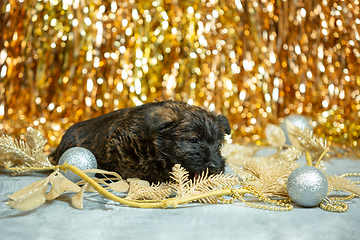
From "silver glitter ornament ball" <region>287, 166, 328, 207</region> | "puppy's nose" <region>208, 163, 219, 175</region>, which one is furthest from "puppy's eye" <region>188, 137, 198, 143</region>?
"silver glitter ornament ball" <region>287, 166, 328, 207</region>

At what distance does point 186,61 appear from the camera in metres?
3.57

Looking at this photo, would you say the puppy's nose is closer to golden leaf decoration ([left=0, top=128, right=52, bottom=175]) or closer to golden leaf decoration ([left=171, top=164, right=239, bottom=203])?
golden leaf decoration ([left=171, top=164, right=239, bottom=203])

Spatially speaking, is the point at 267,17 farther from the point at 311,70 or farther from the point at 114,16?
the point at 114,16

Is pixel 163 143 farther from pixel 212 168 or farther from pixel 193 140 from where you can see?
pixel 212 168

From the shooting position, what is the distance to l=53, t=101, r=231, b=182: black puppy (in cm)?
171

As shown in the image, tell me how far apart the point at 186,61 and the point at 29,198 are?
2.59 metres

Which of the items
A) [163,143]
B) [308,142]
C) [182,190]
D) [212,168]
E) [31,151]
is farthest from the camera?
[308,142]

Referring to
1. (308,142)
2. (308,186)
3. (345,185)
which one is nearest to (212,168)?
(308,186)

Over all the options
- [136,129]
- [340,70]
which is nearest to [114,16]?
[136,129]

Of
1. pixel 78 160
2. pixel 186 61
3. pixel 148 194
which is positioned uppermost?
pixel 186 61

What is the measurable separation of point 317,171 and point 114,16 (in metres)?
2.83

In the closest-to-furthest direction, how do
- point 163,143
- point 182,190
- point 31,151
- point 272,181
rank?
point 182,190
point 272,181
point 163,143
point 31,151

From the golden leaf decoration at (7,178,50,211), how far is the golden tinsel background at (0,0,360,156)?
7.35 ft

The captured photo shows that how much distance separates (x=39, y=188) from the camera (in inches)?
52.0
